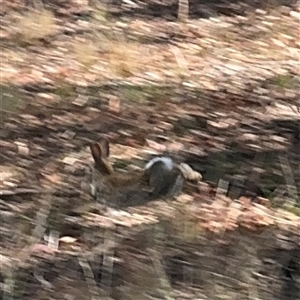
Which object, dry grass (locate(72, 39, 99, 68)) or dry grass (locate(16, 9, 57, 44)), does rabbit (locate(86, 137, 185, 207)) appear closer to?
dry grass (locate(72, 39, 99, 68))

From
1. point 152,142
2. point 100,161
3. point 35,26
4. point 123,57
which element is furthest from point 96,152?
point 35,26

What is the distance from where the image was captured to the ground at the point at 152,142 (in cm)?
169

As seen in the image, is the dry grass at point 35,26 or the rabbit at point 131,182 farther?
the dry grass at point 35,26

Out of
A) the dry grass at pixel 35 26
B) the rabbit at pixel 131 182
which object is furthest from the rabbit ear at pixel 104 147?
the dry grass at pixel 35 26

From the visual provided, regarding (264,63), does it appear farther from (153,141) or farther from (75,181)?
→ (75,181)

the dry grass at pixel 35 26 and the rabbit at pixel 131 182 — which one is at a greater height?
the dry grass at pixel 35 26

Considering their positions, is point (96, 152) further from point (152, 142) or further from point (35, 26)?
point (35, 26)

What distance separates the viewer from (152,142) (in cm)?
182

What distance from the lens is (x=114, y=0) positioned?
1.92 m

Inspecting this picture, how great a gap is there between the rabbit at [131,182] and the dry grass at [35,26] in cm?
35

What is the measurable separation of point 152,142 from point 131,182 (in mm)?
141

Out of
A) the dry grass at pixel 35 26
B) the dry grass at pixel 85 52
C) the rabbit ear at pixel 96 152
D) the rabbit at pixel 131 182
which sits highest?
the dry grass at pixel 35 26

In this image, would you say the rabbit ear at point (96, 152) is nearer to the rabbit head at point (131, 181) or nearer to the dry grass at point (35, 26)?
the rabbit head at point (131, 181)

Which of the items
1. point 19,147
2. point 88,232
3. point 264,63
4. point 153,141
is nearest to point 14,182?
point 19,147
